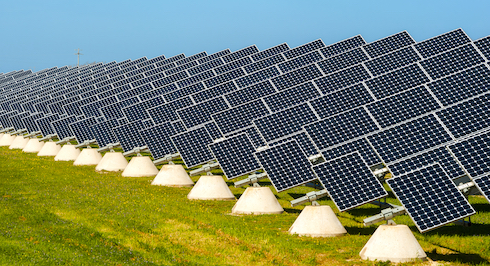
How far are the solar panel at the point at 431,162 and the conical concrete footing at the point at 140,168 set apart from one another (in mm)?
18056

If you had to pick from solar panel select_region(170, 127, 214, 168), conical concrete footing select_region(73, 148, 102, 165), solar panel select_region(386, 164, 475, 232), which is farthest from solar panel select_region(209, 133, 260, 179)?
conical concrete footing select_region(73, 148, 102, 165)

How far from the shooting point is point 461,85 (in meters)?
35.2

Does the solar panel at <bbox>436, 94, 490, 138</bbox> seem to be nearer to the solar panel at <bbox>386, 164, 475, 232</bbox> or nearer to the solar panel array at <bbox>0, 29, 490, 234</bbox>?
the solar panel array at <bbox>0, 29, 490, 234</bbox>

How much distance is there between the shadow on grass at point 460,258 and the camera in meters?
18.3

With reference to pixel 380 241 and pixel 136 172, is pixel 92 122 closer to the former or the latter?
pixel 136 172

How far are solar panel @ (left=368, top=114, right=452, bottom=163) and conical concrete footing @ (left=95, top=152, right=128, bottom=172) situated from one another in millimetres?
18850

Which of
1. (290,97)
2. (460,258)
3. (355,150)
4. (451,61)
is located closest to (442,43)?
(451,61)

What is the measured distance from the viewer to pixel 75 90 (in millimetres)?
74562

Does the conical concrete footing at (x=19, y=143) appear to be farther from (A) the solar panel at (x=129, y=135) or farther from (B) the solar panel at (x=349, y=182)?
(B) the solar panel at (x=349, y=182)

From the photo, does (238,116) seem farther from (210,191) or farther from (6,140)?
(6,140)

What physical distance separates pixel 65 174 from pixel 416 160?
21.6 metres

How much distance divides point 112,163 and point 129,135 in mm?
3015

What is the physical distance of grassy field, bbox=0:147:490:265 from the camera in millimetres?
18484

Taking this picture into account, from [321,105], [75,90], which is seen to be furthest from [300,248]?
[75,90]
